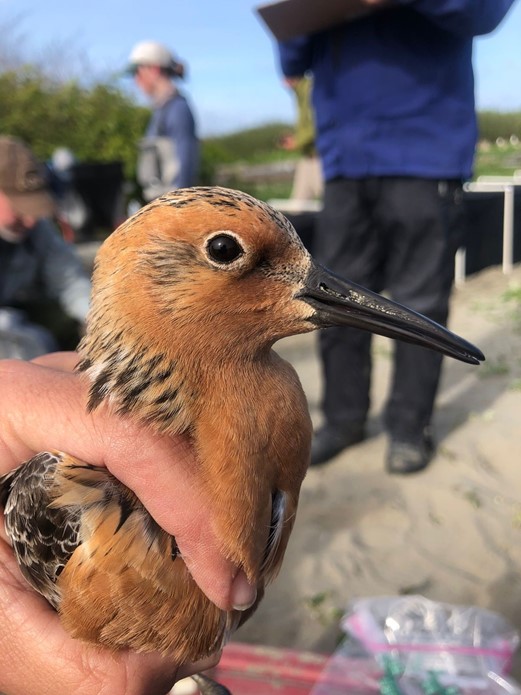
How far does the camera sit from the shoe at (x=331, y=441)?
18.0 feet

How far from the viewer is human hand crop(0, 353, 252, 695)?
173 cm

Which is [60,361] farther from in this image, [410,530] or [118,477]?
[410,530]

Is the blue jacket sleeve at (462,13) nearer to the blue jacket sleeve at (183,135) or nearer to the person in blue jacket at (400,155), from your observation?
the person in blue jacket at (400,155)

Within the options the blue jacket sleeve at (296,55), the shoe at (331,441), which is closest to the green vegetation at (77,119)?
the blue jacket sleeve at (296,55)

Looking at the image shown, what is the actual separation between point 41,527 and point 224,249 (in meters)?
0.92

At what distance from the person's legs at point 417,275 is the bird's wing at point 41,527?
3.62 meters

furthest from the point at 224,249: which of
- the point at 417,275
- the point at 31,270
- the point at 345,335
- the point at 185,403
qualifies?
the point at 345,335

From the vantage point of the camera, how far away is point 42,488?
6.05 ft

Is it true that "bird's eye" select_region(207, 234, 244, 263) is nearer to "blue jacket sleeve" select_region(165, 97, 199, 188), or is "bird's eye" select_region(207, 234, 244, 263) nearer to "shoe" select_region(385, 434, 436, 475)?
"shoe" select_region(385, 434, 436, 475)

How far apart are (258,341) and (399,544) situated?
294cm

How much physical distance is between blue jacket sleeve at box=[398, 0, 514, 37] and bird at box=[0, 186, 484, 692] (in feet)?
10.2

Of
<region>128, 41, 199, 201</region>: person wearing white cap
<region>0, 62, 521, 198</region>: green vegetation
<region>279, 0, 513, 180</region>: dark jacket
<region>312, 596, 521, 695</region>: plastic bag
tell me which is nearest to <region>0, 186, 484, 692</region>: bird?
<region>312, 596, 521, 695</region>: plastic bag

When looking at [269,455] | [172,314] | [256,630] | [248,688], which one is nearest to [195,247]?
[172,314]

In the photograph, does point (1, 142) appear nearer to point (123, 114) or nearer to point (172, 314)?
point (172, 314)
